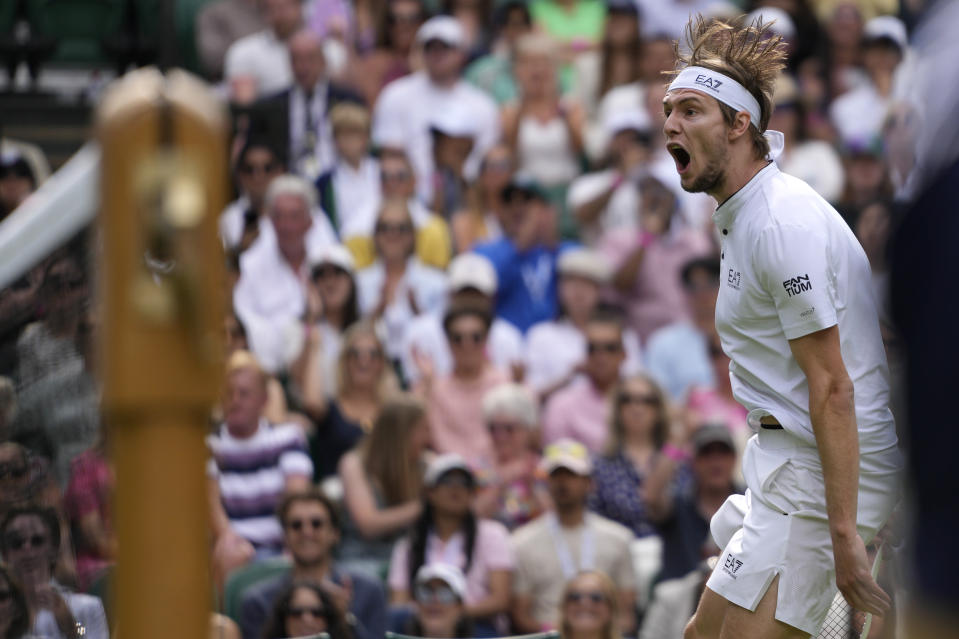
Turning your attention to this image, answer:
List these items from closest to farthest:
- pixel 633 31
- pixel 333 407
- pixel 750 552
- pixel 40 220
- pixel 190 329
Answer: pixel 190 329
pixel 40 220
pixel 750 552
pixel 333 407
pixel 633 31

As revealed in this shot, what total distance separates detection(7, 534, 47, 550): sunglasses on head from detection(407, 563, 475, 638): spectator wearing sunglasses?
408 cm

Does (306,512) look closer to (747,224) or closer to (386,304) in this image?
(386,304)

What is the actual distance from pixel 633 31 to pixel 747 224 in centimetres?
816

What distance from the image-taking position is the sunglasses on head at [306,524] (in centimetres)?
796

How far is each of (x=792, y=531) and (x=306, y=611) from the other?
352 cm

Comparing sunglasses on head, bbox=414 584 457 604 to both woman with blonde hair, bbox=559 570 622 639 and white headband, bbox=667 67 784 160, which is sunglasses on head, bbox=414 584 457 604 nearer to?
woman with blonde hair, bbox=559 570 622 639

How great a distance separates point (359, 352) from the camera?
370 inches

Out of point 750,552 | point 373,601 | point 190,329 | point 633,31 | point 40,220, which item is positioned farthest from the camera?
point 633,31

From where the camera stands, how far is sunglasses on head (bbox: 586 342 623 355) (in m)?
9.75

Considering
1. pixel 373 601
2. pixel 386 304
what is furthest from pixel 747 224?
→ pixel 386 304

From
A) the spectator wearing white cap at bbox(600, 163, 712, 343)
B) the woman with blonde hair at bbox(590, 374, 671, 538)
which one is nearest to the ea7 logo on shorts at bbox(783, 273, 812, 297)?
the woman with blonde hair at bbox(590, 374, 671, 538)

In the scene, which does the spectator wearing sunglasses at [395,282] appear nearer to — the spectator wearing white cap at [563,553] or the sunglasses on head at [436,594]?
the spectator wearing white cap at [563,553]

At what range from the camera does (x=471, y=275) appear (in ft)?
33.7

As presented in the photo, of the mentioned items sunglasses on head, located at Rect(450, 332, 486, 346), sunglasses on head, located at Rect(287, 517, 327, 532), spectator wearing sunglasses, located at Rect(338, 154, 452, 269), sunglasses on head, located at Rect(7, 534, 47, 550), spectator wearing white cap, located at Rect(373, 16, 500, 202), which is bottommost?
sunglasses on head, located at Rect(7, 534, 47, 550)
